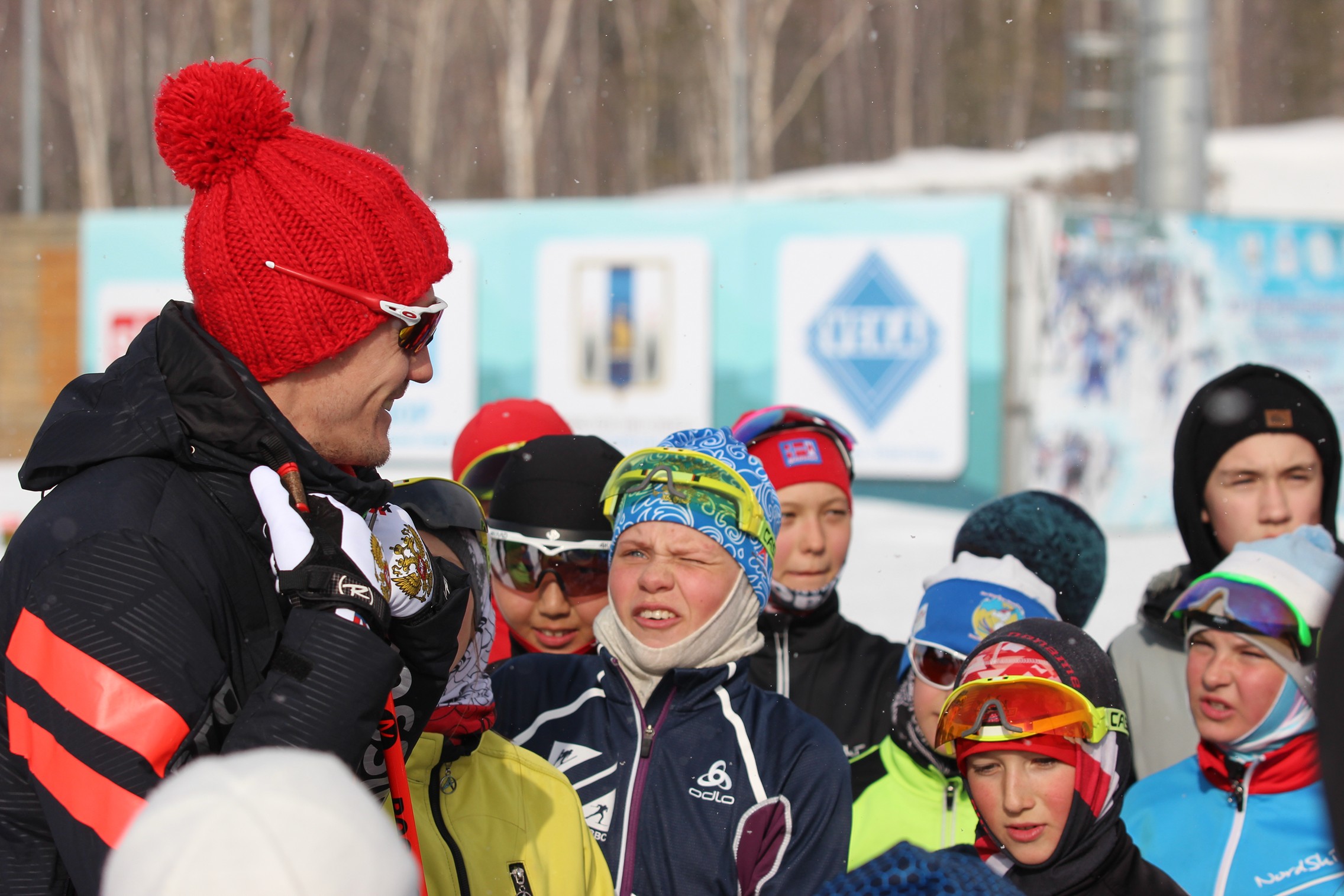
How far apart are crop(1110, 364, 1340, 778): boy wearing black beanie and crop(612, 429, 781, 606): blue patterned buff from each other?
3.54ft

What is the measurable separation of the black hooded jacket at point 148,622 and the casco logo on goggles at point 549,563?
4.27 feet

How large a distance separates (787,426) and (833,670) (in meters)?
0.64

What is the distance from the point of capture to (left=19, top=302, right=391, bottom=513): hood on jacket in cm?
135

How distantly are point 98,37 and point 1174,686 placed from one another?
64.2 feet

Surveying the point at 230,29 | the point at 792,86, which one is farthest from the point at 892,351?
the point at 230,29

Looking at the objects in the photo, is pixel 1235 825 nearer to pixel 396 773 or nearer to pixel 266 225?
pixel 396 773

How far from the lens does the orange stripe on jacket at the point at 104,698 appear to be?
1.21 meters

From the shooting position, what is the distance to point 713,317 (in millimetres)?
9719

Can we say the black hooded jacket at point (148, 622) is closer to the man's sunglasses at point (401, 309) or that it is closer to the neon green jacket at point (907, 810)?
the man's sunglasses at point (401, 309)

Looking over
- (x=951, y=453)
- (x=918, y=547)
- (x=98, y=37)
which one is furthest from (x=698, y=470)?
(x=98, y=37)

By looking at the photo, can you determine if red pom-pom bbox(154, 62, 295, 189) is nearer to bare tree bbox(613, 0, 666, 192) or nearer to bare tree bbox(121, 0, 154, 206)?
bare tree bbox(613, 0, 666, 192)

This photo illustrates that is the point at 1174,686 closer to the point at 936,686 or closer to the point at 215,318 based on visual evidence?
the point at 936,686

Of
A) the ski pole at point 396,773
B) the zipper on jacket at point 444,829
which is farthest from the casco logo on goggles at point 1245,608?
the ski pole at point 396,773

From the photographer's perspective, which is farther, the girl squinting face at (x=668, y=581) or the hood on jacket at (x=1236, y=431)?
the hood on jacket at (x=1236, y=431)
